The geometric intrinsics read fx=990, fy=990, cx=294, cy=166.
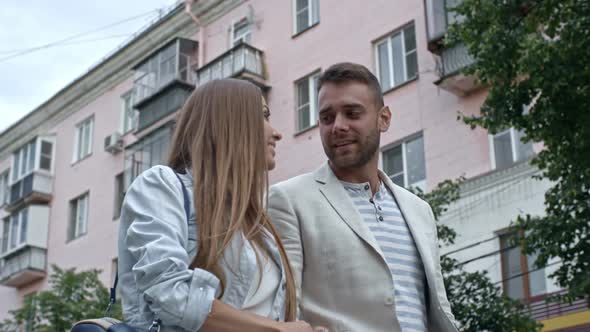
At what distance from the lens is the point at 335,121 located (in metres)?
4.57

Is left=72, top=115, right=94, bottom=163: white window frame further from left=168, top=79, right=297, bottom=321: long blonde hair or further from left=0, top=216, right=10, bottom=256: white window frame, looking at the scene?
left=168, top=79, right=297, bottom=321: long blonde hair

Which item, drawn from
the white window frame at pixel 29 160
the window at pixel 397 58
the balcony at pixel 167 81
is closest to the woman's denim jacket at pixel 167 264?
the window at pixel 397 58

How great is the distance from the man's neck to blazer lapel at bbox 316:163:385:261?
0.14 ft

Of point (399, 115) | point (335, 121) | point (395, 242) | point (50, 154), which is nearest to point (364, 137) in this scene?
point (335, 121)

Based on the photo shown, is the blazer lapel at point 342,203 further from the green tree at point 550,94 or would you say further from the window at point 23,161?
the window at point 23,161

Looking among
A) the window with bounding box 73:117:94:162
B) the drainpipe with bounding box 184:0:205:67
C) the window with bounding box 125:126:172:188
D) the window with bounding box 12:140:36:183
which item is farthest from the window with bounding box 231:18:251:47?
the window with bounding box 12:140:36:183

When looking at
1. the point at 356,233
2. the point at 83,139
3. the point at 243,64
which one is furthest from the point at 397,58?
the point at 356,233

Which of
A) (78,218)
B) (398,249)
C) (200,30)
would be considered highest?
(200,30)

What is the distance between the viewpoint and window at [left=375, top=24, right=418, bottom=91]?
2130cm

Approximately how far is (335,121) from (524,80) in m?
8.64

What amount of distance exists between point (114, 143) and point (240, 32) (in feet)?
19.3

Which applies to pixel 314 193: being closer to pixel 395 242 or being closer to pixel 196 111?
pixel 395 242

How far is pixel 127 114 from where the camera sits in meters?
30.6

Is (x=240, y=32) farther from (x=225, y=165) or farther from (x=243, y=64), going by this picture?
(x=225, y=165)
